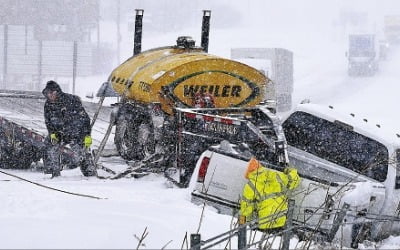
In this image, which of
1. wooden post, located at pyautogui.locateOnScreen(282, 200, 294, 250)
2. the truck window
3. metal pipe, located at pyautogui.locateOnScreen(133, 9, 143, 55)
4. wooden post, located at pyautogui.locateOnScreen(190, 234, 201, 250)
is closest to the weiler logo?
the truck window

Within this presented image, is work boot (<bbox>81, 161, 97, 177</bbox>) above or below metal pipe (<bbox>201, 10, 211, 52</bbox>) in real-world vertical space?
below

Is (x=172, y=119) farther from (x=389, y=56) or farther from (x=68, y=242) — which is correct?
(x=389, y=56)

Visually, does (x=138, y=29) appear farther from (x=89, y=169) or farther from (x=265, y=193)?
(x=265, y=193)

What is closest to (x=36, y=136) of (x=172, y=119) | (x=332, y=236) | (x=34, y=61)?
(x=172, y=119)

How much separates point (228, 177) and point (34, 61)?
37.3 m

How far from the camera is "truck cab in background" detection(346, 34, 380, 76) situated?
4797 cm

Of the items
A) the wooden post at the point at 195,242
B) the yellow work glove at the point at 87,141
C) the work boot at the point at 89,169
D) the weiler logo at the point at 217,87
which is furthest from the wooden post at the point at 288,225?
the weiler logo at the point at 217,87

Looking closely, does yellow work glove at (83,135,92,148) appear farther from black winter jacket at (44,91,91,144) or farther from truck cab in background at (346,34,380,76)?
truck cab in background at (346,34,380,76)

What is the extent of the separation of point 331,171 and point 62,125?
454 centimetres

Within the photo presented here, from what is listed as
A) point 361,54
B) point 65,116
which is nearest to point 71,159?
point 65,116

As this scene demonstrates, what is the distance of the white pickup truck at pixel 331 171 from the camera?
8109 millimetres

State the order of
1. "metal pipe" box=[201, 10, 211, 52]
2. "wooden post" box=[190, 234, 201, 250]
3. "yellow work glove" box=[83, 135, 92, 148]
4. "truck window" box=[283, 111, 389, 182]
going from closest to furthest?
"wooden post" box=[190, 234, 201, 250]
"truck window" box=[283, 111, 389, 182]
"yellow work glove" box=[83, 135, 92, 148]
"metal pipe" box=[201, 10, 211, 52]

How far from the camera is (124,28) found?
3585 inches

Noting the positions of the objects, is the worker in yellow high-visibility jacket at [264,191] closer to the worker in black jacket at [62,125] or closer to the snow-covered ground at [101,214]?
the snow-covered ground at [101,214]
